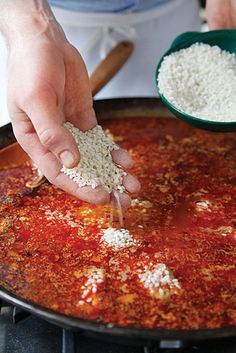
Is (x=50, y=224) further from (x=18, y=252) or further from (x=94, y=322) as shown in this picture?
(x=94, y=322)

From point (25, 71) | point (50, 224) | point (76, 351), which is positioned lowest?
point (76, 351)

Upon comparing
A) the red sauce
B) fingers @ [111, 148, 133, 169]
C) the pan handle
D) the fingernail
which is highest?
the fingernail

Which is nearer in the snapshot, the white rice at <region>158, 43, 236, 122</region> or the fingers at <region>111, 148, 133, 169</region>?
the fingers at <region>111, 148, 133, 169</region>

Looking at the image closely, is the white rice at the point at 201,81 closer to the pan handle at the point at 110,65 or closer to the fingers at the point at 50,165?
the pan handle at the point at 110,65

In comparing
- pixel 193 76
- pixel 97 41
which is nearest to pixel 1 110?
pixel 97 41

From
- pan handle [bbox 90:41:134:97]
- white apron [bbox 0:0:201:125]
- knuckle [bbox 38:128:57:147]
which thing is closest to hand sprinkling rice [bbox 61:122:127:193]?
knuckle [bbox 38:128:57:147]

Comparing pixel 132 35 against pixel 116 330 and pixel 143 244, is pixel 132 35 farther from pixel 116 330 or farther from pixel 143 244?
pixel 116 330

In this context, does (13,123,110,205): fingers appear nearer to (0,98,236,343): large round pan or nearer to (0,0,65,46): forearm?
(0,0,65,46): forearm
